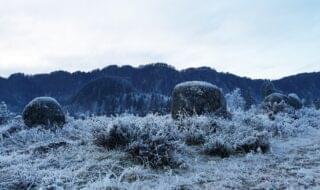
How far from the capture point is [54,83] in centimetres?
14162

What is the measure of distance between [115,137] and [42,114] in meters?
6.83

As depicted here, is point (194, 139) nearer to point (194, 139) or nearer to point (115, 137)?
point (194, 139)

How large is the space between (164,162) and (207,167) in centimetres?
67

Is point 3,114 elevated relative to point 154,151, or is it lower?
elevated

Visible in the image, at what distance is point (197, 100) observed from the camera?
39.3 ft

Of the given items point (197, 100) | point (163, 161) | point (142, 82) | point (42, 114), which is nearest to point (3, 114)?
point (42, 114)

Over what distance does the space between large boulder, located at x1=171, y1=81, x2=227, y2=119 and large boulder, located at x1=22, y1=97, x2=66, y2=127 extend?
13.0ft

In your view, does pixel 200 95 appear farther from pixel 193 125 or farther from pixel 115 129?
pixel 115 129

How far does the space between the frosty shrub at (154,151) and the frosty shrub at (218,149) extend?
1.04 metres

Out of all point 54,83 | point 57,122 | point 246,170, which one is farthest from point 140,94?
point 246,170

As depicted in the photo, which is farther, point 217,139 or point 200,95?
point 200,95

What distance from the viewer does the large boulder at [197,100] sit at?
39.1ft

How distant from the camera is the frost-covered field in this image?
215 inches

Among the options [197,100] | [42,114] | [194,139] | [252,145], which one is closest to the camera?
[252,145]
